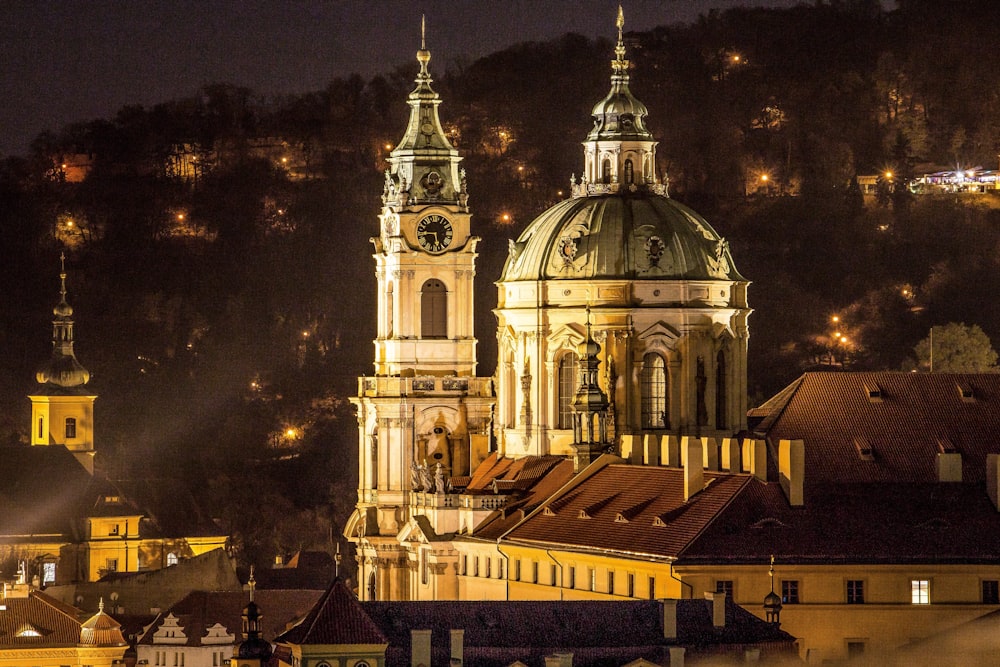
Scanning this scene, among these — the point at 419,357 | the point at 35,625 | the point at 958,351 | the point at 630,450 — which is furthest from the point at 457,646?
the point at 958,351

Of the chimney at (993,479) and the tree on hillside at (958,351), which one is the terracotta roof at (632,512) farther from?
the tree on hillside at (958,351)

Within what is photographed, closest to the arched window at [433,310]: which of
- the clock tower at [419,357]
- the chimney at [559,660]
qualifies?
the clock tower at [419,357]

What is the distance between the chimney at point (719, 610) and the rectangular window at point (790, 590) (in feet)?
20.0

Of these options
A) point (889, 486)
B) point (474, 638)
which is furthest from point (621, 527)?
point (474, 638)

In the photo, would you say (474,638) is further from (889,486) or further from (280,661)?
(889,486)

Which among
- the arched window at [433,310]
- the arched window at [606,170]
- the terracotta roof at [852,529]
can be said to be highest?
the arched window at [606,170]

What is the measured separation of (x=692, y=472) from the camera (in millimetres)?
132125

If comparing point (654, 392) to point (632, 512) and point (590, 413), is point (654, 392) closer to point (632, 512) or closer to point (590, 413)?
point (590, 413)

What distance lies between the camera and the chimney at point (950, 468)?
440 feet

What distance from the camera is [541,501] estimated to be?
5699 inches

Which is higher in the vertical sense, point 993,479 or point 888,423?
point 888,423

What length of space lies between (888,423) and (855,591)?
1284 cm

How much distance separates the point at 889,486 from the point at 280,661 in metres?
20.0

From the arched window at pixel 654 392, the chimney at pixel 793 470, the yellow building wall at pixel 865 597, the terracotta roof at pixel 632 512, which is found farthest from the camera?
the arched window at pixel 654 392
